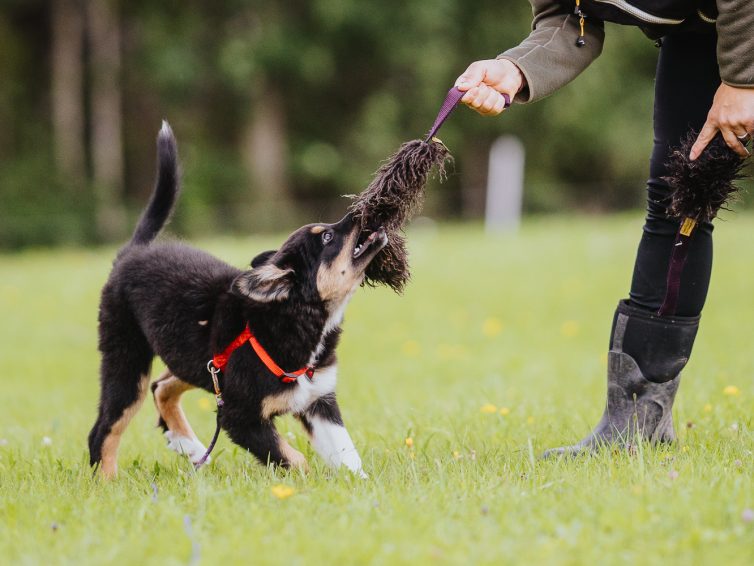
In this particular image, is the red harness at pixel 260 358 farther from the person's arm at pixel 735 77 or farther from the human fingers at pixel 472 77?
the person's arm at pixel 735 77

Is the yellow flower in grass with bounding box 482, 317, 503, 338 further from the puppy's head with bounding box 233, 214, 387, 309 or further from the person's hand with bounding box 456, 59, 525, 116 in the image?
the person's hand with bounding box 456, 59, 525, 116

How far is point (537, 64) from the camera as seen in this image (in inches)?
135

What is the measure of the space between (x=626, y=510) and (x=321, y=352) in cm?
155

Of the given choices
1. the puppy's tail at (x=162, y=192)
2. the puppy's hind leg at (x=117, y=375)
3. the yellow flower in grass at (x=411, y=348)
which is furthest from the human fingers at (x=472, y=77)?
the yellow flower in grass at (x=411, y=348)

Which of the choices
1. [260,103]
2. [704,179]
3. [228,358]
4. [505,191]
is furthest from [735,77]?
[260,103]

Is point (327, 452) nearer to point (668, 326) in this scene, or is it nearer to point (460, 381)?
point (668, 326)

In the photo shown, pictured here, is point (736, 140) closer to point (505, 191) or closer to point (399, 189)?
point (399, 189)

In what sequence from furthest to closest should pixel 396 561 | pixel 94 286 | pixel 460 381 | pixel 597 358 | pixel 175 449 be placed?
pixel 94 286, pixel 597 358, pixel 460 381, pixel 175 449, pixel 396 561

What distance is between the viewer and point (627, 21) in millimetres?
3277

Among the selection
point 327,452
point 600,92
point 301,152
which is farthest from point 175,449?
point 600,92

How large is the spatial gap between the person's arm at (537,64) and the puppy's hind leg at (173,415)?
6.33ft

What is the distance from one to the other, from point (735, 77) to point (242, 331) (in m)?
2.06

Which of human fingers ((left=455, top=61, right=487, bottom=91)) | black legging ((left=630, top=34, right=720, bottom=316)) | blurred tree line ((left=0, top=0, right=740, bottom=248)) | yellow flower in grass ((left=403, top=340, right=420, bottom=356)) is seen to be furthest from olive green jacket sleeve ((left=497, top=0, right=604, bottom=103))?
blurred tree line ((left=0, top=0, right=740, bottom=248))

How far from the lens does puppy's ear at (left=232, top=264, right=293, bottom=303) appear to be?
3457mm
